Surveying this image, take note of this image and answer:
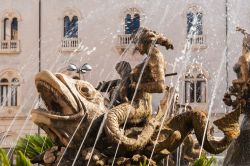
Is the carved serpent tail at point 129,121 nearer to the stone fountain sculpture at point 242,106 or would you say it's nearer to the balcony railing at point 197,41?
the stone fountain sculpture at point 242,106

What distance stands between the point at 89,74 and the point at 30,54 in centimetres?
317

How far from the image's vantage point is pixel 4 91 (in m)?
32.8

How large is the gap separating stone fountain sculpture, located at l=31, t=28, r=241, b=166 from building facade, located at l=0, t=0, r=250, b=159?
898 inches

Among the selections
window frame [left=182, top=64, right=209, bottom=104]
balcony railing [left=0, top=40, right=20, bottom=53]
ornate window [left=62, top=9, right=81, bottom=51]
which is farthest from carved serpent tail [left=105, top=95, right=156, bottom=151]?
balcony railing [left=0, top=40, right=20, bottom=53]

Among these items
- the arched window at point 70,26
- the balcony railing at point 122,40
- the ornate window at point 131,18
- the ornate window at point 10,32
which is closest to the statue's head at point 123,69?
the balcony railing at point 122,40

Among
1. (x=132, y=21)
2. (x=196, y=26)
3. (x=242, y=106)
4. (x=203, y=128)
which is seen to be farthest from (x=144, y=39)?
(x=132, y=21)

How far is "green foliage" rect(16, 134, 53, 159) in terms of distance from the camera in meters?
8.40

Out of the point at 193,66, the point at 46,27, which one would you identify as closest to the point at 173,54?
the point at 193,66

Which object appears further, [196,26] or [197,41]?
[196,26]

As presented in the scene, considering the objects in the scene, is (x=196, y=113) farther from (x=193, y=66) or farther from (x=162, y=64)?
(x=193, y=66)

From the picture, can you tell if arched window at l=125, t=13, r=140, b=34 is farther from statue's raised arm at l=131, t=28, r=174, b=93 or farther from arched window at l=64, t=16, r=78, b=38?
statue's raised arm at l=131, t=28, r=174, b=93

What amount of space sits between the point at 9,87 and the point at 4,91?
0.55 metres

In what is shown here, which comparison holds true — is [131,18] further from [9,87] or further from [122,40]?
[9,87]

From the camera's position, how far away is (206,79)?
30.4 meters
